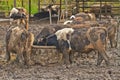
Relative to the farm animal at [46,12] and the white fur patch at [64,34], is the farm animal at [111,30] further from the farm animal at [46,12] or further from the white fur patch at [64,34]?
the farm animal at [46,12]

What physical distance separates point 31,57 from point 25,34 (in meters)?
0.58

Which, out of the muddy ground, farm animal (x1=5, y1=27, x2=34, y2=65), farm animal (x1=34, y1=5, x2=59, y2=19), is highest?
farm animal (x1=5, y1=27, x2=34, y2=65)

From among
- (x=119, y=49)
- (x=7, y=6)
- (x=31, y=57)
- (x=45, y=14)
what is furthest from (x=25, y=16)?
(x=7, y=6)

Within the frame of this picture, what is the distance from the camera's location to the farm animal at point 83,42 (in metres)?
9.93

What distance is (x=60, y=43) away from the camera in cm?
1009

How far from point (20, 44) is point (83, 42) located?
4.85 feet

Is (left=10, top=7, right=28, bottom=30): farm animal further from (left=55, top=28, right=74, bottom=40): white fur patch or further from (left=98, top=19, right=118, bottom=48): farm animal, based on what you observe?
(left=55, top=28, right=74, bottom=40): white fur patch

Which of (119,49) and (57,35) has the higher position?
(57,35)

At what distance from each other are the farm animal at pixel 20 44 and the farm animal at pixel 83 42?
690mm

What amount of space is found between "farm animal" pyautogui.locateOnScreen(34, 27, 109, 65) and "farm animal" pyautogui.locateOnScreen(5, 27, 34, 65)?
69 cm

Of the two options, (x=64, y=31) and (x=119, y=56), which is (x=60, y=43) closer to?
(x=64, y=31)

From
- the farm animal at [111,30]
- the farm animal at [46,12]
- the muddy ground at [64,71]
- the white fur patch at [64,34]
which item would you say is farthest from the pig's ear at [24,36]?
the farm animal at [46,12]

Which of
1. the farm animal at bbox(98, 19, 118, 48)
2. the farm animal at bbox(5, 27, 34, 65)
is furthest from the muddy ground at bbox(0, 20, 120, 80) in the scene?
the farm animal at bbox(98, 19, 118, 48)

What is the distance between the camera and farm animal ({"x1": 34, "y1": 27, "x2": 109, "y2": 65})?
32.6 feet
